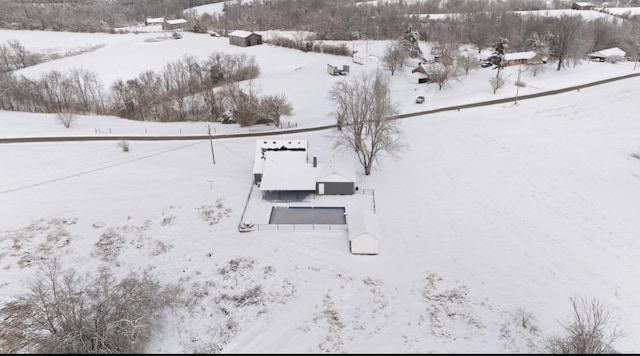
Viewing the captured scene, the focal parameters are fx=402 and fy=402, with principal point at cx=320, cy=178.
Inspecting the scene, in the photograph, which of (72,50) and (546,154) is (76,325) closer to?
(546,154)

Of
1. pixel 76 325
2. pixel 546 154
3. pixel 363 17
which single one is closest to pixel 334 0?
pixel 363 17

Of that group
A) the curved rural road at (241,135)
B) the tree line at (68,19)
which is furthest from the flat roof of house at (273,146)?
the tree line at (68,19)

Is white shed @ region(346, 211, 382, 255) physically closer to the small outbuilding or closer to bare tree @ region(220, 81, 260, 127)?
the small outbuilding

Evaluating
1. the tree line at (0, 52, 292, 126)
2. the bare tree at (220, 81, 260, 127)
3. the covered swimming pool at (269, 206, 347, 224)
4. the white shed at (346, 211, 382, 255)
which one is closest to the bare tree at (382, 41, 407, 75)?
the tree line at (0, 52, 292, 126)

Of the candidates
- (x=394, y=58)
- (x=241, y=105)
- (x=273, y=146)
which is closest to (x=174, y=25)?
(x=394, y=58)

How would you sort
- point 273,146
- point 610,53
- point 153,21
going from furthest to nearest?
point 153,21 → point 610,53 → point 273,146

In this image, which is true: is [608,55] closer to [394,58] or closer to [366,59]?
[394,58]
